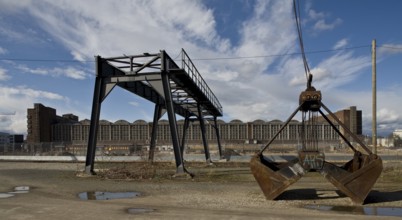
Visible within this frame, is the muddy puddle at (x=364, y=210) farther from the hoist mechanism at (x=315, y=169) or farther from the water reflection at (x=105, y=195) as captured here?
the water reflection at (x=105, y=195)

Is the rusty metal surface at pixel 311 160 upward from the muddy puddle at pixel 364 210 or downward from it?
upward

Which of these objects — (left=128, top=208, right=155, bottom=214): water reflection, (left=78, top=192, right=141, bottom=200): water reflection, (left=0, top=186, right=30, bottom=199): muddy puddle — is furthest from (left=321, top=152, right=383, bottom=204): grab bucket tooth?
(left=0, top=186, right=30, bottom=199): muddy puddle

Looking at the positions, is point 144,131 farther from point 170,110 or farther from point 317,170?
point 317,170

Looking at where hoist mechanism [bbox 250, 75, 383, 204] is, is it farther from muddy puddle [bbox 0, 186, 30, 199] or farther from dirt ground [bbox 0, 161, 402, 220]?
muddy puddle [bbox 0, 186, 30, 199]

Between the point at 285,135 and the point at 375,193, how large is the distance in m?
75.0

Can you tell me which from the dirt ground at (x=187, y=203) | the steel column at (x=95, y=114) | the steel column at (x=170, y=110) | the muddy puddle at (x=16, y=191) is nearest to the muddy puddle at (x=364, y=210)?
the dirt ground at (x=187, y=203)

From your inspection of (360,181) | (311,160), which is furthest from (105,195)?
(360,181)

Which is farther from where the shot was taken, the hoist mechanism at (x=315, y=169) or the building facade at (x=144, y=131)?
the building facade at (x=144, y=131)

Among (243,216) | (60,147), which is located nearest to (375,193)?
(243,216)

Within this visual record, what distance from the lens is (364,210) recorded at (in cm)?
1055

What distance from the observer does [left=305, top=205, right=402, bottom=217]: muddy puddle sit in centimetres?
1011

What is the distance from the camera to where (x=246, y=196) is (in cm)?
1338

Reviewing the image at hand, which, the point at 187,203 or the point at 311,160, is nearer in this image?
the point at 187,203

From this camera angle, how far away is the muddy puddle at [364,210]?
1011 centimetres
